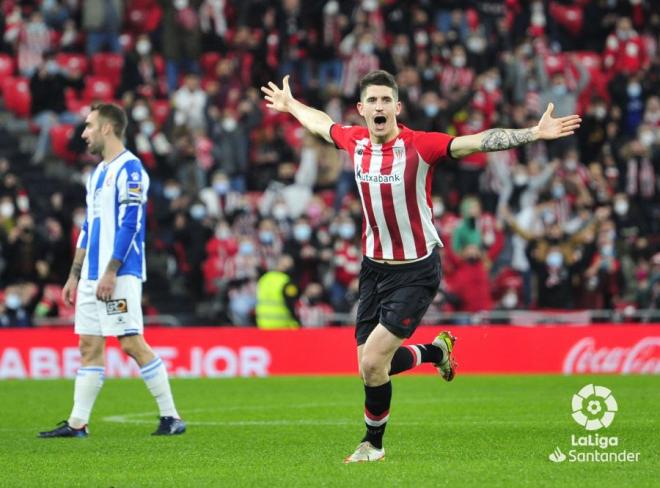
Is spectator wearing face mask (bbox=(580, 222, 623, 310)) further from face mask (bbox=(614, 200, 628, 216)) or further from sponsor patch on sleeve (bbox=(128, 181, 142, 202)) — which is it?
sponsor patch on sleeve (bbox=(128, 181, 142, 202))

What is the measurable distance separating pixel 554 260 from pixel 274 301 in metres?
4.44

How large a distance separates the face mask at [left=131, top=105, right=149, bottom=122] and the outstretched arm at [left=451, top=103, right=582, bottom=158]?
15.5 meters

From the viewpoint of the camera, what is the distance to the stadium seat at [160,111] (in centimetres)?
2478

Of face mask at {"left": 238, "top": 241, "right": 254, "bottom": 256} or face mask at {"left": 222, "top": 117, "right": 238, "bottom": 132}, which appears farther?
face mask at {"left": 222, "top": 117, "right": 238, "bottom": 132}

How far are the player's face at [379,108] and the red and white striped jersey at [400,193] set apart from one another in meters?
0.13

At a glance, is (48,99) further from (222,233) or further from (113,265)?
(113,265)

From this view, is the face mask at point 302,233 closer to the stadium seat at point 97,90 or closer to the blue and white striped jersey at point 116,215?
the stadium seat at point 97,90

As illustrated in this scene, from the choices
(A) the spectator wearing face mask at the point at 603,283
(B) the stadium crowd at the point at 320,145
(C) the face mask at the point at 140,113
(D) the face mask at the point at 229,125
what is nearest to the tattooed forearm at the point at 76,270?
(B) the stadium crowd at the point at 320,145

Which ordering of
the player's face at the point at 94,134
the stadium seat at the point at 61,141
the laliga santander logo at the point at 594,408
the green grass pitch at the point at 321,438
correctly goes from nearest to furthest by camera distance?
the green grass pitch at the point at 321,438, the player's face at the point at 94,134, the laliga santander logo at the point at 594,408, the stadium seat at the point at 61,141

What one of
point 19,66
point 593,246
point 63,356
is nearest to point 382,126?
point 63,356

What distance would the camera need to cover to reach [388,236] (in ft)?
31.1

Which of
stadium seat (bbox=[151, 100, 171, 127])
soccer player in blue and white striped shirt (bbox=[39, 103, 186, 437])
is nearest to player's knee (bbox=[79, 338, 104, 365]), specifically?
soccer player in blue and white striped shirt (bbox=[39, 103, 186, 437])

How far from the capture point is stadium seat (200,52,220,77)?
26859mm

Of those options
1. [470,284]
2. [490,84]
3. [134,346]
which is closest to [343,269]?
[470,284]
